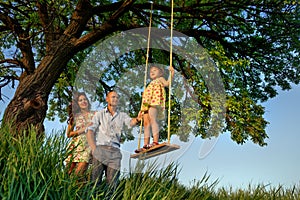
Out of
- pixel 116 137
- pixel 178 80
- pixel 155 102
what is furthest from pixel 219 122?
pixel 116 137

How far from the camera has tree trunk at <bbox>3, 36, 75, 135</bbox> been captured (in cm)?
790

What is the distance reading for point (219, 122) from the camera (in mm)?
9023

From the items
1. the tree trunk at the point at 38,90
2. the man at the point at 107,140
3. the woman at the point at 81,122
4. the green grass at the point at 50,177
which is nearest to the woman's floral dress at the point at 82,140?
the woman at the point at 81,122

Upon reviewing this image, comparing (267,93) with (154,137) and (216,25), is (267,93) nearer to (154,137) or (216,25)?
(216,25)

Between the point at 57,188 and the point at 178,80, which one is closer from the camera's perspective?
the point at 57,188

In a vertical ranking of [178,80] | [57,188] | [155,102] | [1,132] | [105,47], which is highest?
[105,47]

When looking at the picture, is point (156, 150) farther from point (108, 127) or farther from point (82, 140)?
point (82, 140)

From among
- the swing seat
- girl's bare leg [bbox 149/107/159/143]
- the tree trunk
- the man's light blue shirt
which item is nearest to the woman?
the man's light blue shirt

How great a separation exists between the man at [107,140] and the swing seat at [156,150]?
10.6 inches

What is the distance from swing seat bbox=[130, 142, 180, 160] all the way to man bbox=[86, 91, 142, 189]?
270mm

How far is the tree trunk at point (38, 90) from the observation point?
7.90 meters

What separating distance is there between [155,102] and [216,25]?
5136mm

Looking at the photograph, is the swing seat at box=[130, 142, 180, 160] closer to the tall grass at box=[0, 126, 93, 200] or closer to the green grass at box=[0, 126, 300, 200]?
the green grass at box=[0, 126, 300, 200]

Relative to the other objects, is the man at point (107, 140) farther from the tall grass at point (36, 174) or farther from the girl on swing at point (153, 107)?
the tall grass at point (36, 174)
